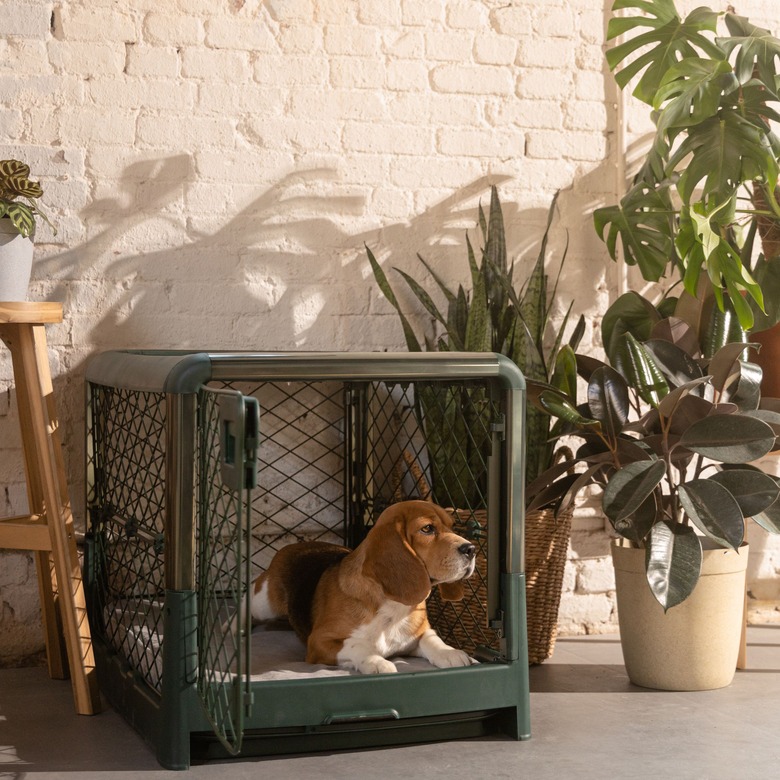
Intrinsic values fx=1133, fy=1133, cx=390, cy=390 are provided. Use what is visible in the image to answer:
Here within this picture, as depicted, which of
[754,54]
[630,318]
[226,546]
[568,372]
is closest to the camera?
[226,546]

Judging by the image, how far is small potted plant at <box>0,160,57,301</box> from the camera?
2.81m

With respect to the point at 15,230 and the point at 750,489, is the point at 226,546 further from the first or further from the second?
the point at 750,489

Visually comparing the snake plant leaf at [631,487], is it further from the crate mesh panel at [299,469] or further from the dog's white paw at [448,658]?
the crate mesh panel at [299,469]

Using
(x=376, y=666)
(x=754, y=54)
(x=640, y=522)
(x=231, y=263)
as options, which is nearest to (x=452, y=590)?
(x=376, y=666)

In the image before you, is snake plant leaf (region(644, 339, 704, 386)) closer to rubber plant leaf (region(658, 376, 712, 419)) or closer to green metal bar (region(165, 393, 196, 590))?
rubber plant leaf (region(658, 376, 712, 419))

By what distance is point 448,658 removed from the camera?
8.45ft

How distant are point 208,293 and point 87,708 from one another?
1222 mm

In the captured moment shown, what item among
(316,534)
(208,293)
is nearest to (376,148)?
(208,293)

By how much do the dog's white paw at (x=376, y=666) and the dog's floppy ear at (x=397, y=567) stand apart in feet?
0.46

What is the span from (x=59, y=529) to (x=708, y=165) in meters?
1.93

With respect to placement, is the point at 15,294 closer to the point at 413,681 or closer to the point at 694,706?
the point at 413,681

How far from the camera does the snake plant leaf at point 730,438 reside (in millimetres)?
2682

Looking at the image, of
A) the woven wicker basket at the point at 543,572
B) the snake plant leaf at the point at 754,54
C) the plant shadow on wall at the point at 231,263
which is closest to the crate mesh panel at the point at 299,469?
the plant shadow on wall at the point at 231,263

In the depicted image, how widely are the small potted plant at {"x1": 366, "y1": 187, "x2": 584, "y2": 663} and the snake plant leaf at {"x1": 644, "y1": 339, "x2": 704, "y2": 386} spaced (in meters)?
Result: 0.23
